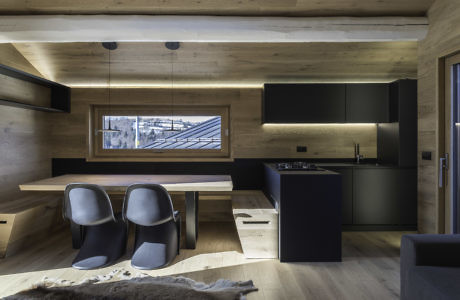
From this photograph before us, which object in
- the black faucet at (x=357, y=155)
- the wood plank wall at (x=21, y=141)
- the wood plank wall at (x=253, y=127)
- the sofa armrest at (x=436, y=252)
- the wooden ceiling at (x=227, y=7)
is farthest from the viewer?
the wood plank wall at (x=253, y=127)

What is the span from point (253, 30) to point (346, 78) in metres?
1.93

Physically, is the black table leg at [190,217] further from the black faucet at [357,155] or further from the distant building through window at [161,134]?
the black faucet at [357,155]

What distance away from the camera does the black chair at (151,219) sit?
2.81m

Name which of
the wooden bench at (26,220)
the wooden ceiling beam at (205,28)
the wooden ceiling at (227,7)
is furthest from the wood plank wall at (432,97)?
the wooden bench at (26,220)

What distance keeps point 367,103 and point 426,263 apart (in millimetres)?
2909

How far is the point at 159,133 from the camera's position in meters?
4.77

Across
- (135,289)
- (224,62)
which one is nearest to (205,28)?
(224,62)

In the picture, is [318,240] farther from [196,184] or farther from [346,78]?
[346,78]

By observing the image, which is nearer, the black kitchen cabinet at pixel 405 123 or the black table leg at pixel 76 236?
the black table leg at pixel 76 236

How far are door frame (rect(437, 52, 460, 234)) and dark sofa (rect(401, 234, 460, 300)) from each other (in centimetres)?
145

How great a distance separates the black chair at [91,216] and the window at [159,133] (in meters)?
1.82

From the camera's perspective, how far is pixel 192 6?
315 cm

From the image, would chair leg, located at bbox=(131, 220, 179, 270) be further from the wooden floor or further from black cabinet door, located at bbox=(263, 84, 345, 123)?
black cabinet door, located at bbox=(263, 84, 345, 123)

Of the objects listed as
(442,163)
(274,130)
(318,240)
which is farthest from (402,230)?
(274,130)
